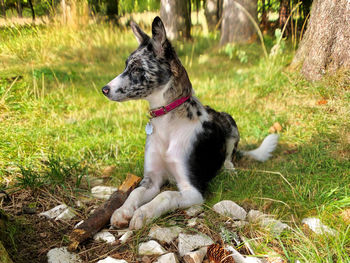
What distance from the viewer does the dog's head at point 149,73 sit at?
2340 mm

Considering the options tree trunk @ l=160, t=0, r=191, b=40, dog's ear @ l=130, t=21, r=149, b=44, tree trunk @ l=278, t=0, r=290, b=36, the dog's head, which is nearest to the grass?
the dog's head

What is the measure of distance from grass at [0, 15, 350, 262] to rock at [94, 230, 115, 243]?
763mm

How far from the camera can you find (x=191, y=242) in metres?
1.88

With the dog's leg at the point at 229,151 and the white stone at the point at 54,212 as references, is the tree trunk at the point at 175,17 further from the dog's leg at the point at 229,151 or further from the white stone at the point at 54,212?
the white stone at the point at 54,212

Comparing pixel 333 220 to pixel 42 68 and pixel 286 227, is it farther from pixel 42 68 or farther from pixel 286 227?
pixel 42 68

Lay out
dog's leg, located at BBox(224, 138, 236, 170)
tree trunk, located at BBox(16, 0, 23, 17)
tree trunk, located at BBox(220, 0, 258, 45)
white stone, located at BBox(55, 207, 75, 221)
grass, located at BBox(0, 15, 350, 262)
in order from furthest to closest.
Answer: tree trunk, located at BBox(220, 0, 258, 45) < tree trunk, located at BBox(16, 0, 23, 17) < dog's leg, located at BBox(224, 138, 236, 170) < grass, located at BBox(0, 15, 350, 262) < white stone, located at BBox(55, 207, 75, 221)

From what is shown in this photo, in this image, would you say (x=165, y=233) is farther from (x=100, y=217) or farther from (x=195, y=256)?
(x=100, y=217)

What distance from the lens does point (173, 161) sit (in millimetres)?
2490

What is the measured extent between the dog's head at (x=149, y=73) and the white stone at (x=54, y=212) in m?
0.93

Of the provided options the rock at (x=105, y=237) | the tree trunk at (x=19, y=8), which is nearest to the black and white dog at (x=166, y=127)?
the rock at (x=105, y=237)

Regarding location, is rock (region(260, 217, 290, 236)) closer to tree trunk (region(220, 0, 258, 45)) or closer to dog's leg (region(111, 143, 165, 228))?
dog's leg (region(111, 143, 165, 228))

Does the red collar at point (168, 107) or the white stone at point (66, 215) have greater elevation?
the red collar at point (168, 107)

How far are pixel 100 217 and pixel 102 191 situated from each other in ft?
1.80

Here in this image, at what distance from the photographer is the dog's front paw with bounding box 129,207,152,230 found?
201 centimetres
